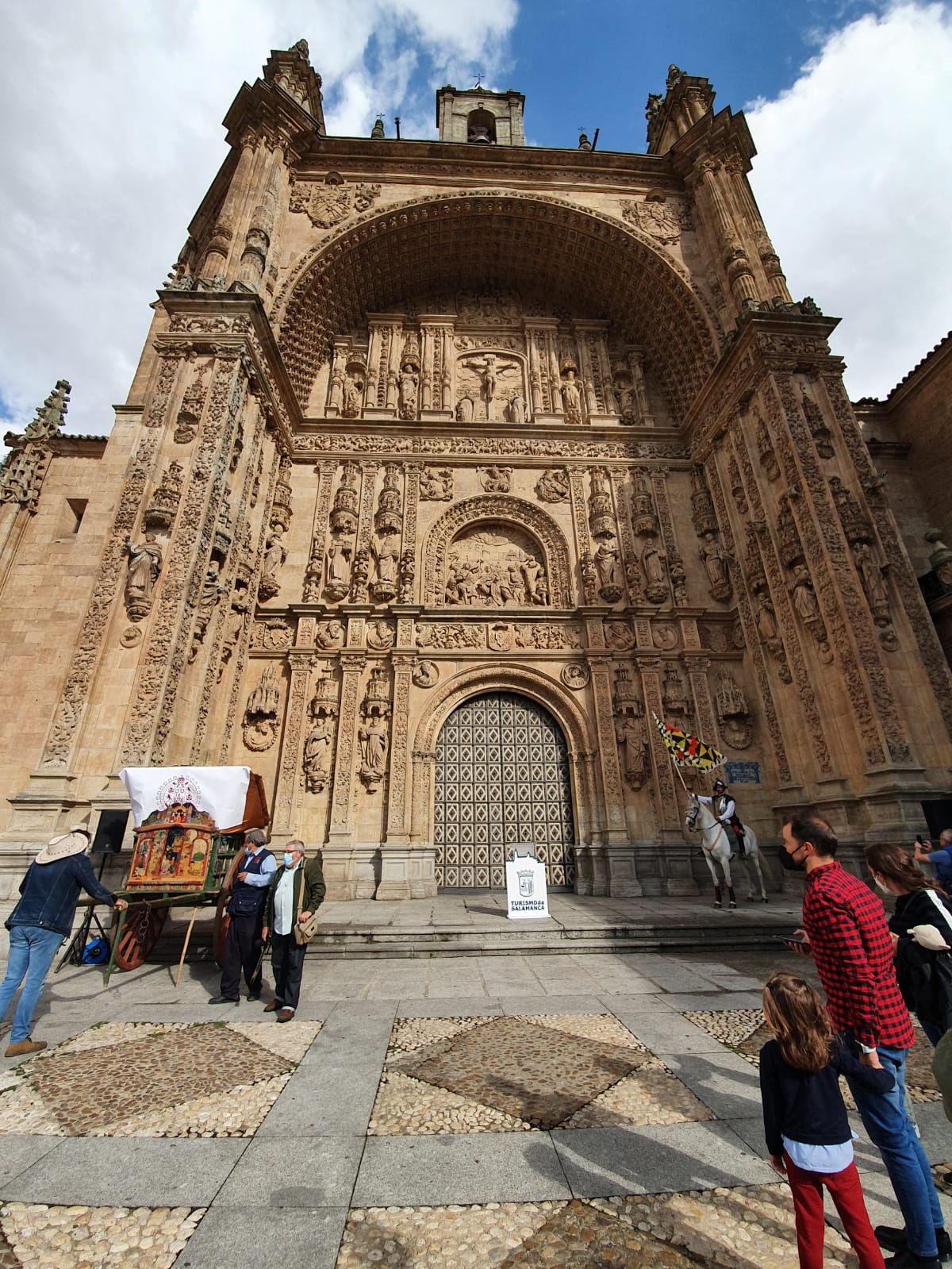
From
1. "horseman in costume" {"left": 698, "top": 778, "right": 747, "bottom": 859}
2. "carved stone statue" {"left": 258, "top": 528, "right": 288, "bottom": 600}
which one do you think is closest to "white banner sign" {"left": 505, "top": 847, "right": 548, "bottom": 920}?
"horseman in costume" {"left": 698, "top": 778, "right": 747, "bottom": 859}

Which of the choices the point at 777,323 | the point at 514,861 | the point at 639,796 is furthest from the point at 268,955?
the point at 777,323

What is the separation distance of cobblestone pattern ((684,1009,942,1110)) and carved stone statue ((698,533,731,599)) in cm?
940

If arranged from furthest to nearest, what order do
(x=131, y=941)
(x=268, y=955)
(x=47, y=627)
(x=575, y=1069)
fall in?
(x=47, y=627) → (x=268, y=955) → (x=131, y=941) → (x=575, y=1069)

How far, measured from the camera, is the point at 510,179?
16.4 m

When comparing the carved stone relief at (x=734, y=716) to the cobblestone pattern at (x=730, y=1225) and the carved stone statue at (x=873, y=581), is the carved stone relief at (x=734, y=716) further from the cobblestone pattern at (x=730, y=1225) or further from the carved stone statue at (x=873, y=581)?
the cobblestone pattern at (x=730, y=1225)

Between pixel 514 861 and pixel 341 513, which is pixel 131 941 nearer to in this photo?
pixel 514 861

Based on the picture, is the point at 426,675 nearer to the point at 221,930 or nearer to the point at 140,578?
the point at 140,578

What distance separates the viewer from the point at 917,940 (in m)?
2.62

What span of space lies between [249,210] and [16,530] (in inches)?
384

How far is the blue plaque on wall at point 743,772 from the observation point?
1152 centimetres

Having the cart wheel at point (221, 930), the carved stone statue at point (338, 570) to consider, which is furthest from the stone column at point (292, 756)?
the cart wheel at point (221, 930)

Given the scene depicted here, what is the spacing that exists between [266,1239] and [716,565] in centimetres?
1367

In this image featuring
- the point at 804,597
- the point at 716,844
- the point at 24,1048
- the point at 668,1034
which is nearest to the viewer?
the point at 24,1048

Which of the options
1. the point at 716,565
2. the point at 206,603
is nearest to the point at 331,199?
the point at 206,603
